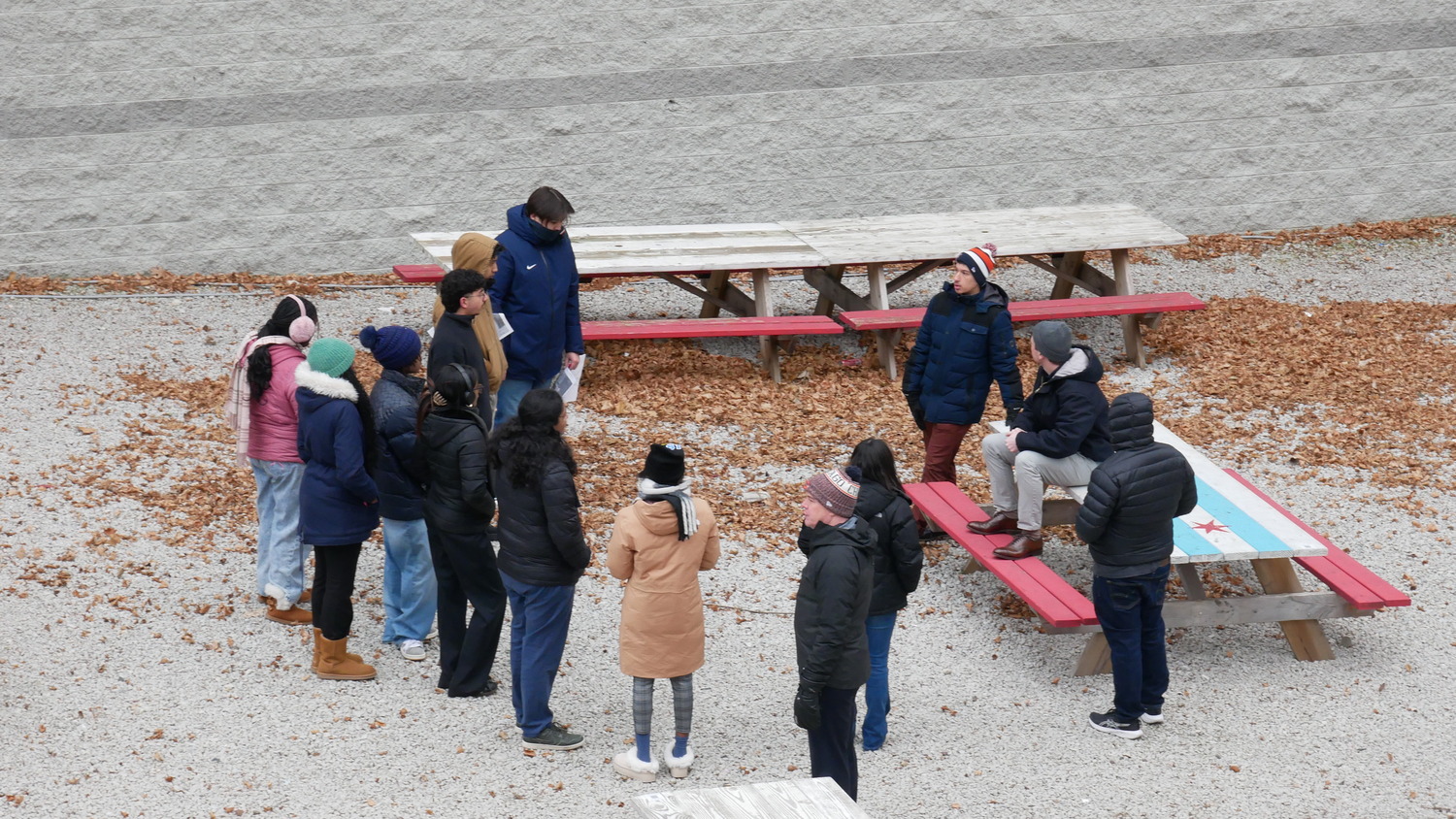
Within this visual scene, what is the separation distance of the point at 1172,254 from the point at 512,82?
19.7 ft

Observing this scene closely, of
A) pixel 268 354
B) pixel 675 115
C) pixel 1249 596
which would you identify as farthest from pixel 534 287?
pixel 675 115

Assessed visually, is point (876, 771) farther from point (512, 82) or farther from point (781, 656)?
point (512, 82)

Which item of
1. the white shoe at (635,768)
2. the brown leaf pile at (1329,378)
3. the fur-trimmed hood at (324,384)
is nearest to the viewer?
the white shoe at (635,768)

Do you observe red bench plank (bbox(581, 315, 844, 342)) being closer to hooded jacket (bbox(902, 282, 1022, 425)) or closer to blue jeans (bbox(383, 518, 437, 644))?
hooded jacket (bbox(902, 282, 1022, 425))

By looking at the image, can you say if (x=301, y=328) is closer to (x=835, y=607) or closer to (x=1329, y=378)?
(x=835, y=607)

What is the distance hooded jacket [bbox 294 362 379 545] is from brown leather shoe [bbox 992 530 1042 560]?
2.83m

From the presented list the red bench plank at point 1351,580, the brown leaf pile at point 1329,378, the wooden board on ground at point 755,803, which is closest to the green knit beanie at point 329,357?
the wooden board on ground at point 755,803

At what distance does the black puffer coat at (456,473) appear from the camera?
18.0ft

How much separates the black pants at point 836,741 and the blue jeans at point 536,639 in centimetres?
110

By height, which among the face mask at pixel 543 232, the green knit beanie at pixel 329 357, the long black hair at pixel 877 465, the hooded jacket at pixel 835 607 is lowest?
the hooded jacket at pixel 835 607

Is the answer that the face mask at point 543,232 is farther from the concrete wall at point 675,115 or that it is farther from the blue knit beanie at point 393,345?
the concrete wall at point 675,115

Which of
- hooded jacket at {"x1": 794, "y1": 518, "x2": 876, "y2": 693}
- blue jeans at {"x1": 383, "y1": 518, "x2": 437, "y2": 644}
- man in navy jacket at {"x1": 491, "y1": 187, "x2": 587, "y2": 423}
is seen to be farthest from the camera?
man in navy jacket at {"x1": 491, "y1": 187, "x2": 587, "y2": 423}

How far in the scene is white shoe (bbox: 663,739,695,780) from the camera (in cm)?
534

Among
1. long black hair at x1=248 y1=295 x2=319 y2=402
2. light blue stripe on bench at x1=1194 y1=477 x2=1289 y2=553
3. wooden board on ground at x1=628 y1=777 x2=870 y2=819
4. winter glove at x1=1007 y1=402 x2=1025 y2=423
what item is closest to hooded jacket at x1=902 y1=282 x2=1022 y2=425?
winter glove at x1=1007 y1=402 x2=1025 y2=423
